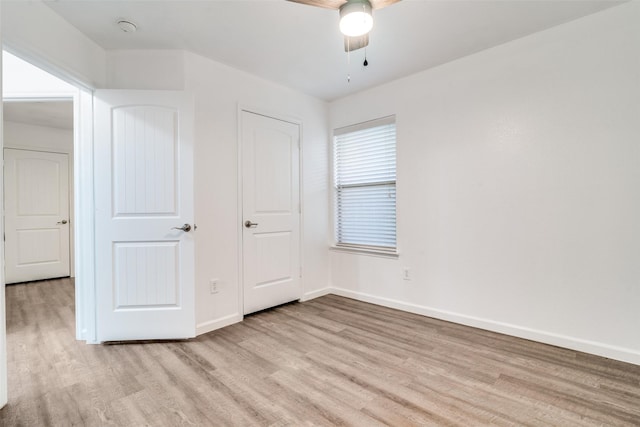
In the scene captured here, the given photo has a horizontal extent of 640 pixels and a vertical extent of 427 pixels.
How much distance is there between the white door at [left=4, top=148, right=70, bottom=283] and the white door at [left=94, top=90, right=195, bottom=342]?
344cm

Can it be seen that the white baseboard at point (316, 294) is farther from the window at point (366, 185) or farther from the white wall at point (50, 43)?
the white wall at point (50, 43)

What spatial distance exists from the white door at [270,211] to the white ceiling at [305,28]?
0.69 metres

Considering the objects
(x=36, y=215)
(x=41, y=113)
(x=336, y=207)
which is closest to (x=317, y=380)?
(x=336, y=207)

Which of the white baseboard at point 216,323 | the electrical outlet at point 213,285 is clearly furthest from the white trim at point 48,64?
the white baseboard at point 216,323

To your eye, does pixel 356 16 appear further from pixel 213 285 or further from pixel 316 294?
pixel 316 294

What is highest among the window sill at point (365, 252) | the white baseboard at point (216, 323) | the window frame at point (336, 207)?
the window frame at point (336, 207)

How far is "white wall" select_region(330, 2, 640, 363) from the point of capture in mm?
2152

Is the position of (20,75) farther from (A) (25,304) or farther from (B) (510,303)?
(B) (510,303)

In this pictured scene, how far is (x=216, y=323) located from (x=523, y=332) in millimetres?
2611

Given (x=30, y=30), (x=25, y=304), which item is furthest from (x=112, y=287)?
(x=25, y=304)

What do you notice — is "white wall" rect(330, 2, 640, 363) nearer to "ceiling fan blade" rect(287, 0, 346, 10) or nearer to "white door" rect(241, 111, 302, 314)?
"white door" rect(241, 111, 302, 314)

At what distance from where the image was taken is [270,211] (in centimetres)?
334

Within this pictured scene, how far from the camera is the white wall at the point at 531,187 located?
7.06 feet

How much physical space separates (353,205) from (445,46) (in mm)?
1867
